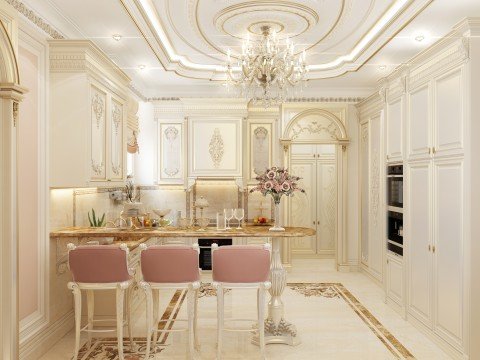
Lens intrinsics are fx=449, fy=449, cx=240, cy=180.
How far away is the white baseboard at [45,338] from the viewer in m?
3.51

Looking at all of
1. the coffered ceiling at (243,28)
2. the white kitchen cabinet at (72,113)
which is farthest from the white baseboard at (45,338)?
the coffered ceiling at (243,28)

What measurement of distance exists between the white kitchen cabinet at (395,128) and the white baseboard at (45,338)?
381cm

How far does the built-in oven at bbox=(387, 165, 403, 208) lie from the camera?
4918 millimetres

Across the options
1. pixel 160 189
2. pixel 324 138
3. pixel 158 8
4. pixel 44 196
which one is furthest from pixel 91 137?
pixel 324 138

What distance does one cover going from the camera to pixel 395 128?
509 centimetres

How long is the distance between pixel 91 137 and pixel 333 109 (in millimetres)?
4325

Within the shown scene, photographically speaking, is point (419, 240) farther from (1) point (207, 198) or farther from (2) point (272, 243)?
(1) point (207, 198)

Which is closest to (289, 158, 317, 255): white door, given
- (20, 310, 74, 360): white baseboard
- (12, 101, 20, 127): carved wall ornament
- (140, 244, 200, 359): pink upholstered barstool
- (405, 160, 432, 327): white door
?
(405, 160, 432, 327): white door

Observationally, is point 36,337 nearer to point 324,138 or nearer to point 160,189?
point 160,189

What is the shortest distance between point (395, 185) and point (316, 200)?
11.8 ft

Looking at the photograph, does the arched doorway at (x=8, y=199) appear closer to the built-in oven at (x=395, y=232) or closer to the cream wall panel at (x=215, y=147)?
the built-in oven at (x=395, y=232)

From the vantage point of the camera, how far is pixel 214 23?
4438mm

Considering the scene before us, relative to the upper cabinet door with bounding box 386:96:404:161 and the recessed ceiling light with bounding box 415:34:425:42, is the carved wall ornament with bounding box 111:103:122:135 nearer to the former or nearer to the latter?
the upper cabinet door with bounding box 386:96:404:161

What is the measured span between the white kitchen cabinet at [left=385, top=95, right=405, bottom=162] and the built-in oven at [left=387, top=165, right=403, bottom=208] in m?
0.11
